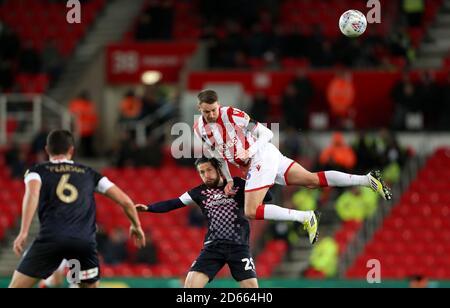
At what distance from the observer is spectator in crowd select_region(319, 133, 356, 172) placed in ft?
73.0

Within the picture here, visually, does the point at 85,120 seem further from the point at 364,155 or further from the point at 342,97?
the point at 364,155

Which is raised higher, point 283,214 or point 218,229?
point 283,214

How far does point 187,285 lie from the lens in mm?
11453

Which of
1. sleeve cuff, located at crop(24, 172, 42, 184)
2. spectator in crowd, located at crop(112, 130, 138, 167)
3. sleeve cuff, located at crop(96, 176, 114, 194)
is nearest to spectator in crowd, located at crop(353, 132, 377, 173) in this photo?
spectator in crowd, located at crop(112, 130, 138, 167)

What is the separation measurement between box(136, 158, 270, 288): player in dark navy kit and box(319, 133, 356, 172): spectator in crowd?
10.4 metres

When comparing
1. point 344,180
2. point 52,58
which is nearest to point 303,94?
point 52,58

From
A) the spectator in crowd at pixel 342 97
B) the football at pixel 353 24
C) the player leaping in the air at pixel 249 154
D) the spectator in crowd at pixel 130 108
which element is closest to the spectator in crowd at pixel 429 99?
the spectator in crowd at pixel 342 97

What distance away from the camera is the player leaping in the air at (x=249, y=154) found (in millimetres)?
11914

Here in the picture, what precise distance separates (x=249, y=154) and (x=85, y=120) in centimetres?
1373

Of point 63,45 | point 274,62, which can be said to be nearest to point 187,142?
point 274,62

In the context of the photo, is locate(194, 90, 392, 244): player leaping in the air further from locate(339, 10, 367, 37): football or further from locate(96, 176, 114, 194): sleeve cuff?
locate(339, 10, 367, 37): football

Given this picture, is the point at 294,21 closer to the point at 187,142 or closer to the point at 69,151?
the point at 187,142

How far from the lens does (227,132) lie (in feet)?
39.9

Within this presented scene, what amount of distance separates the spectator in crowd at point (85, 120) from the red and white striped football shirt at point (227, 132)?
13.6 metres
